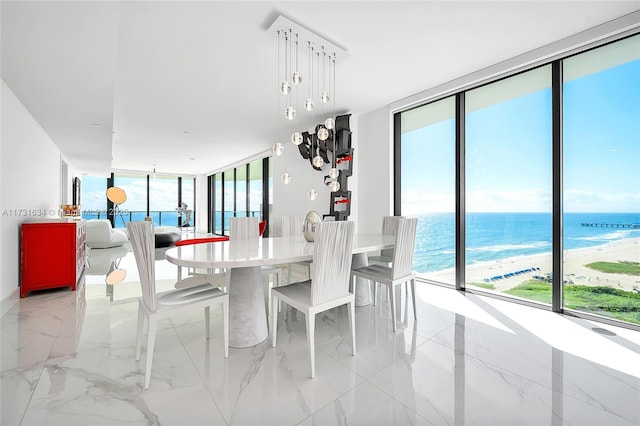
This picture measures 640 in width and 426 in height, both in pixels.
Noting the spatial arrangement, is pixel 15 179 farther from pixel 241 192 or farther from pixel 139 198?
pixel 139 198

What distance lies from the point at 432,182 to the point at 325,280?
8.76 feet

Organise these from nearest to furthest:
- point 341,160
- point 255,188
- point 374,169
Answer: point 374,169 < point 341,160 < point 255,188

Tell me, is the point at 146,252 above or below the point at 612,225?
below

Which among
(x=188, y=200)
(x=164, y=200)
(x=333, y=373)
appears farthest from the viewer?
(x=188, y=200)

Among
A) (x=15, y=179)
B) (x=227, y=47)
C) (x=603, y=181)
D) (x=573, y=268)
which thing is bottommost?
(x=573, y=268)

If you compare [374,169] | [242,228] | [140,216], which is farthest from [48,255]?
[140,216]

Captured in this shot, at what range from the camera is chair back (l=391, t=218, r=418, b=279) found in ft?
7.52

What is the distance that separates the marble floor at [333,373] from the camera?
1.34 m

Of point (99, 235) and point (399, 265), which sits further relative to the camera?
point (99, 235)

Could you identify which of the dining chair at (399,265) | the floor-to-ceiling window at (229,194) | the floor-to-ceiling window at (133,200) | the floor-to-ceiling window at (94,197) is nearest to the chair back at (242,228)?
the dining chair at (399,265)

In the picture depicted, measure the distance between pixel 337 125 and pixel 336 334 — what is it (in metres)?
3.21

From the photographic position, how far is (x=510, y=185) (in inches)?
121

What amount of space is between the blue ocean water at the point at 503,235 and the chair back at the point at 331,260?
2218mm

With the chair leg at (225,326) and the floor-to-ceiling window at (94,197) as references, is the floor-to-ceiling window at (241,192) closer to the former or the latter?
the floor-to-ceiling window at (94,197)
